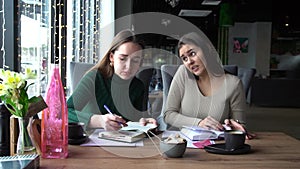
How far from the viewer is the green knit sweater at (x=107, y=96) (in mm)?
1740

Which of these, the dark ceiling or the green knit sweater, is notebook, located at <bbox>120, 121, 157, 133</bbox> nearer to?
the green knit sweater

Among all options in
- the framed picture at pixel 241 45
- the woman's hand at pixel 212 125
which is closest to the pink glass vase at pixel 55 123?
the woman's hand at pixel 212 125

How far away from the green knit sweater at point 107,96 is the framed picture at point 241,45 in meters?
10.6

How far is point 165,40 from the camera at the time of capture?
1571 centimetres

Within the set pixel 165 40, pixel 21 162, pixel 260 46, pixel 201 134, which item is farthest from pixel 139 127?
pixel 165 40

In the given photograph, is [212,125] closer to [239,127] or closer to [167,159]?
[239,127]

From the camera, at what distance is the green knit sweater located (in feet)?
5.71

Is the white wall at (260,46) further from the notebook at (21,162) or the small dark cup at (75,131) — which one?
the notebook at (21,162)

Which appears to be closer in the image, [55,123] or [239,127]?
[55,123]

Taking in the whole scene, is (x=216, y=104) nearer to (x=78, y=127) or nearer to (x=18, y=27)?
(x=78, y=127)

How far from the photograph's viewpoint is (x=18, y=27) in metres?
1.92

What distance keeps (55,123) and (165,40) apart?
1469 cm

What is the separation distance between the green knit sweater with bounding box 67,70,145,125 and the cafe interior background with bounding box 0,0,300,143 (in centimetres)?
20

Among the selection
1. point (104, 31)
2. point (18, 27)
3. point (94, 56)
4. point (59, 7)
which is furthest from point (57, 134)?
point (104, 31)
